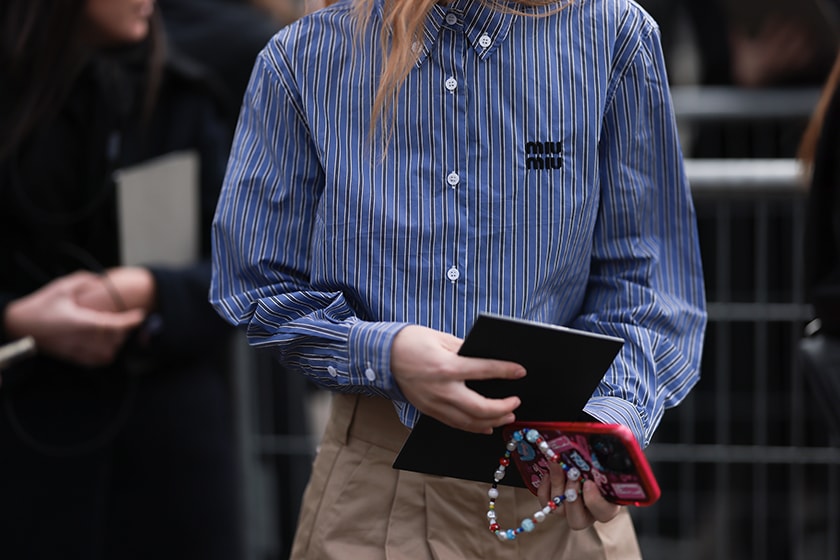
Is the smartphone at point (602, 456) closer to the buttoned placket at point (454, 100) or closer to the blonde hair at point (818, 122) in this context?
the buttoned placket at point (454, 100)

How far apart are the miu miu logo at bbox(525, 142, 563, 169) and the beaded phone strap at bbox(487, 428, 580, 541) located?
38 centimetres

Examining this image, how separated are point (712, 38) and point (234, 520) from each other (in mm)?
3156

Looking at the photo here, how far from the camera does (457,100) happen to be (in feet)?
5.67

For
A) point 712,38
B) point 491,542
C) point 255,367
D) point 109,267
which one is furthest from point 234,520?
point 712,38

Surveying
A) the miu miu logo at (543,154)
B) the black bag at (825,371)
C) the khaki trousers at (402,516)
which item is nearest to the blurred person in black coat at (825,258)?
the black bag at (825,371)

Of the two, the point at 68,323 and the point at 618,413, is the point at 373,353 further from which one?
the point at 68,323

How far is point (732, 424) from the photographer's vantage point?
3.88 m

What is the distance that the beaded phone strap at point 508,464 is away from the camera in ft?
5.20

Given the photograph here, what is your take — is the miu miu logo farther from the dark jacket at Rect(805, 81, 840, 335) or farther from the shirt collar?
the dark jacket at Rect(805, 81, 840, 335)

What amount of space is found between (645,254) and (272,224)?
56 cm

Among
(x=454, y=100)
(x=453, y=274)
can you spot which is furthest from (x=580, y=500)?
(x=454, y=100)

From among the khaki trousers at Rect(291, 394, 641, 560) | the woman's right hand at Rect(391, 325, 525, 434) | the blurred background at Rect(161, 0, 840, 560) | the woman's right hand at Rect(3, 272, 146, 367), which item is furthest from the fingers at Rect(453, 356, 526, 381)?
the blurred background at Rect(161, 0, 840, 560)

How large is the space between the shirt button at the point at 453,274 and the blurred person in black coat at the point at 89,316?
117cm

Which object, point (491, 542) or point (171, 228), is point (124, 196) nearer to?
point (171, 228)
